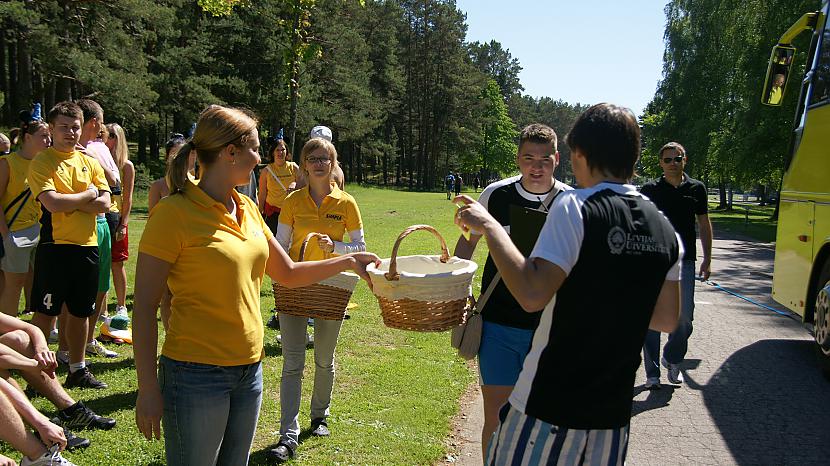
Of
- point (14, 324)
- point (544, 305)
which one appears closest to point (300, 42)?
point (14, 324)

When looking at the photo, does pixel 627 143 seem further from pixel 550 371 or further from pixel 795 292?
pixel 795 292

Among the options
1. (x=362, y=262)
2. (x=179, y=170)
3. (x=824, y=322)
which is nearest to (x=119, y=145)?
(x=362, y=262)

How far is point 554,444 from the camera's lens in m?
2.32

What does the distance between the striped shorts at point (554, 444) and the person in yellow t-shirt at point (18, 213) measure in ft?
17.7

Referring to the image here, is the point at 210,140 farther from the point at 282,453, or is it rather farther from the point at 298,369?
the point at 282,453

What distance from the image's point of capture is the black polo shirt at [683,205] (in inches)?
256

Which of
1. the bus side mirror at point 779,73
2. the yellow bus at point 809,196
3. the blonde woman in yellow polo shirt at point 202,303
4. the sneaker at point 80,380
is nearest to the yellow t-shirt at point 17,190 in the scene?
the sneaker at point 80,380

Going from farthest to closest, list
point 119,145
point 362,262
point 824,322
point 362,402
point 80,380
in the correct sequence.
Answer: point 119,145 → point 824,322 → point 362,402 → point 80,380 → point 362,262

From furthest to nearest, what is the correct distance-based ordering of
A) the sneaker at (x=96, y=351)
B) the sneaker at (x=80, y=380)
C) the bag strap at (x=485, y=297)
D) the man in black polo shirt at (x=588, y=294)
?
1. the sneaker at (x=96, y=351)
2. the sneaker at (x=80, y=380)
3. the bag strap at (x=485, y=297)
4. the man in black polo shirt at (x=588, y=294)

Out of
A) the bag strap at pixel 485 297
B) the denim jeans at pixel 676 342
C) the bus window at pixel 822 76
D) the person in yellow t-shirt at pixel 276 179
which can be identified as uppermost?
the bus window at pixel 822 76

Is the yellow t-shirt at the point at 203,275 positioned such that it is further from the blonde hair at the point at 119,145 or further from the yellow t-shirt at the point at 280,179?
the yellow t-shirt at the point at 280,179

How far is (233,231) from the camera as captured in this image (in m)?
2.83

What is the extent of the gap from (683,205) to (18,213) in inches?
255

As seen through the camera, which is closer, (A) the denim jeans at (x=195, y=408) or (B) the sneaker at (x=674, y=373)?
(A) the denim jeans at (x=195, y=408)
